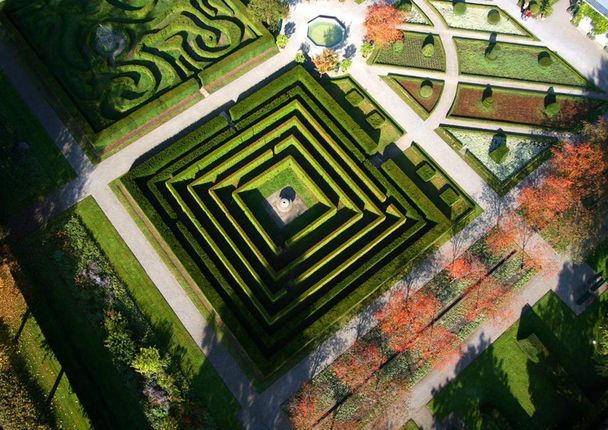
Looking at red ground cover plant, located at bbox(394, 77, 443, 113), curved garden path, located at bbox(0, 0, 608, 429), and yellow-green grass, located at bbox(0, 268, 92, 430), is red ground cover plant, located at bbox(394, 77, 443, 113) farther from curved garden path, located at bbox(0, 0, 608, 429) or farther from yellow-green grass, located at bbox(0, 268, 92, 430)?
yellow-green grass, located at bbox(0, 268, 92, 430)

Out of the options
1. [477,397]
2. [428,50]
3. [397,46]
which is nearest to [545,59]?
[428,50]

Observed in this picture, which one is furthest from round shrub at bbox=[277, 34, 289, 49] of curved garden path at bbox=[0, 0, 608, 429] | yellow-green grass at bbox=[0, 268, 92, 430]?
yellow-green grass at bbox=[0, 268, 92, 430]

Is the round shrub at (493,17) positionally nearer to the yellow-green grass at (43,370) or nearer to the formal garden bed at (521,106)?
the formal garden bed at (521,106)

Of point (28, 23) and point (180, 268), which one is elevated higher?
point (28, 23)

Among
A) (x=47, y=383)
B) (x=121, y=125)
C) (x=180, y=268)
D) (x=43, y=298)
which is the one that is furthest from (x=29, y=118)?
(x=47, y=383)

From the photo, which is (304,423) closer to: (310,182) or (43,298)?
(310,182)

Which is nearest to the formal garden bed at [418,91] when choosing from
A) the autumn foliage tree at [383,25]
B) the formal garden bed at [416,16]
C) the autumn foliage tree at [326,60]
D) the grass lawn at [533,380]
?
the autumn foliage tree at [383,25]
